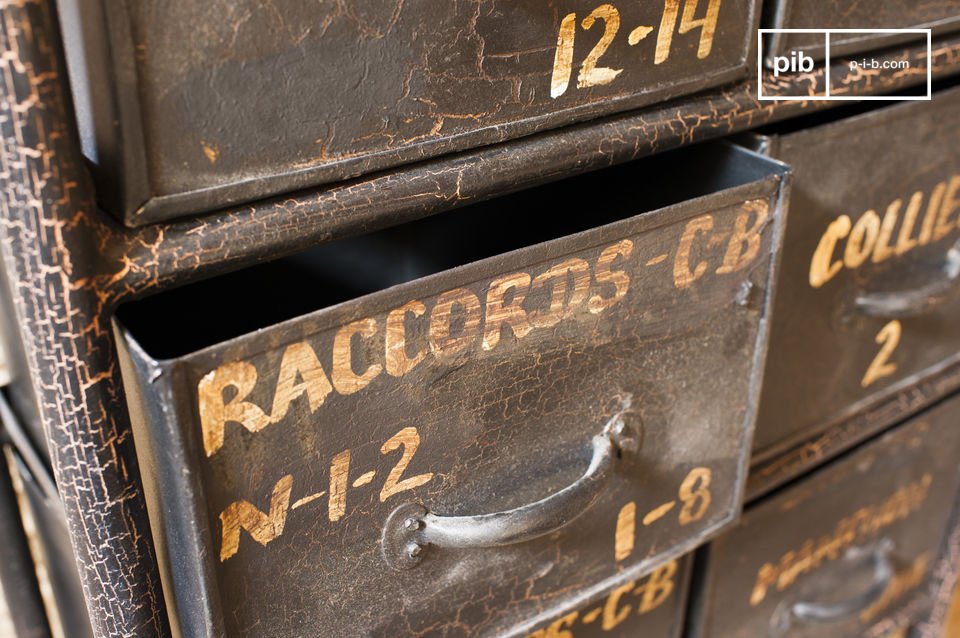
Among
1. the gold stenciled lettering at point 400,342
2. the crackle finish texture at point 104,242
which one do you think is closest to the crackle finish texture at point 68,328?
the crackle finish texture at point 104,242

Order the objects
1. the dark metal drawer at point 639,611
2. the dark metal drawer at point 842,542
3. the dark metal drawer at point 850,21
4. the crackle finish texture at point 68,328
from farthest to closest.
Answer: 1. the dark metal drawer at point 842,542
2. the dark metal drawer at point 639,611
3. the dark metal drawer at point 850,21
4. the crackle finish texture at point 68,328

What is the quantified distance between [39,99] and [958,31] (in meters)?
0.61

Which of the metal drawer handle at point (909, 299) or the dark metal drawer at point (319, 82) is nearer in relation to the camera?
the dark metal drawer at point (319, 82)

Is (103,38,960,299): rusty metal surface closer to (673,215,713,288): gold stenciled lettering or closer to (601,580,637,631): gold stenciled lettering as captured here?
(673,215,713,288): gold stenciled lettering

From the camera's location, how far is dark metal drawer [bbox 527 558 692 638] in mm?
662

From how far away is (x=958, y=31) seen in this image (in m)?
A: 0.67

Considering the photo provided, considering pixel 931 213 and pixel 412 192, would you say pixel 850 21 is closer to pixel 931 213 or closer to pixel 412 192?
pixel 931 213

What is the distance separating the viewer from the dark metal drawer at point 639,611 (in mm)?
662

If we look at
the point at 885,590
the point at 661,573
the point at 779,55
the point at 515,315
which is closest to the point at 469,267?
the point at 515,315

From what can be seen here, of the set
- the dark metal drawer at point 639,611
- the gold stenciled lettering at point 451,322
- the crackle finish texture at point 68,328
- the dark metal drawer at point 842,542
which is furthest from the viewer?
the dark metal drawer at point 842,542

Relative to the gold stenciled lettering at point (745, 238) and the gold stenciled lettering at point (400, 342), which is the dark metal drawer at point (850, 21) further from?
the gold stenciled lettering at point (400, 342)

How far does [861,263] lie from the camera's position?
0.68 metres

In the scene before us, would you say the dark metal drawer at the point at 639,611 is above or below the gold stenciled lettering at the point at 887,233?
below

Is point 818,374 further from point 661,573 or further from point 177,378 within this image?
point 177,378
